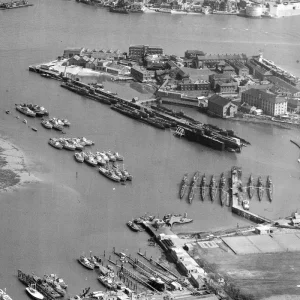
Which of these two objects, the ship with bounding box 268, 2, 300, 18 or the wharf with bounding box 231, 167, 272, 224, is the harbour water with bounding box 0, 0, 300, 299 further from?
the ship with bounding box 268, 2, 300, 18

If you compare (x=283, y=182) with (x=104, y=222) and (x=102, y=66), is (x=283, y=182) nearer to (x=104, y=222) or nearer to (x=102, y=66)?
(x=104, y=222)

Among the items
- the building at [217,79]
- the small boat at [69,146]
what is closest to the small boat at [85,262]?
the small boat at [69,146]

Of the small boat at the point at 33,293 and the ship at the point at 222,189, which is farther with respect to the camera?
the ship at the point at 222,189

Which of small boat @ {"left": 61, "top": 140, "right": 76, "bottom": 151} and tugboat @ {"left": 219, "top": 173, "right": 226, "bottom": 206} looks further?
small boat @ {"left": 61, "top": 140, "right": 76, "bottom": 151}

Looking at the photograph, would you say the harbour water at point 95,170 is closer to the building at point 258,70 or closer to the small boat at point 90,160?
the small boat at point 90,160

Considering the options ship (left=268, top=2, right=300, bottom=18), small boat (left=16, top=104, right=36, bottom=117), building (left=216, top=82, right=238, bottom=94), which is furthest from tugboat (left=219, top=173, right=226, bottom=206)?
ship (left=268, top=2, right=300, bottom=18)
